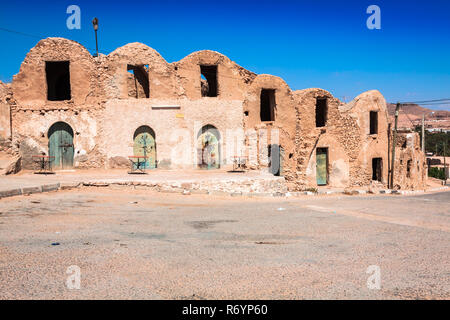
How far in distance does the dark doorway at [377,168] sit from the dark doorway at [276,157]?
7.95 m

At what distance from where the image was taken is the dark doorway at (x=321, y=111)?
2203 centimetres

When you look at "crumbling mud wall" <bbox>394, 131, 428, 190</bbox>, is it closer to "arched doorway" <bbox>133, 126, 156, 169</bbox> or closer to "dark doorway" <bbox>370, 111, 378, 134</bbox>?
"dark doorway" <bbox>370, 111, 378, 134</bbox>

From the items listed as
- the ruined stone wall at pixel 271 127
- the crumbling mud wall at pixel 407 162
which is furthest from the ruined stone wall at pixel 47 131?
the crumbling mud wall at pixel 407 162

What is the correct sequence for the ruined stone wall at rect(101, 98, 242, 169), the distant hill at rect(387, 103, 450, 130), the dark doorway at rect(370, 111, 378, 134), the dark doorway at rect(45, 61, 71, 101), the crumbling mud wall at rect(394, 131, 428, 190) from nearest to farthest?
the ruined stone wall at rect(101, 98, 242, 169)
the dark doorway at rect(45, 61, 71, 101)
the crumbling mud wall at rect(394, 131, 428, 190)
the dark doorway at rect(370, 111, 378, 134)
the distant hill at rect(387, 103, 450, 130)

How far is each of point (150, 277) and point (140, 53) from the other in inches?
636

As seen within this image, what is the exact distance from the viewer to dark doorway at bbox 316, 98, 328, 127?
2203cm

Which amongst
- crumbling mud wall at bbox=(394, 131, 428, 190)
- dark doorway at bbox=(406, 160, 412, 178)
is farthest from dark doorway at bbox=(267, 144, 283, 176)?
dark doorway at bbox=(406, 160, 412, 178)

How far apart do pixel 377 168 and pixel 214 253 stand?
2209cm

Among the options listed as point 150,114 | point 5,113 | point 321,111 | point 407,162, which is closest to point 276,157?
point 321,111

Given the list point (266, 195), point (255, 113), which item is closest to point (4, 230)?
point (266, 195)

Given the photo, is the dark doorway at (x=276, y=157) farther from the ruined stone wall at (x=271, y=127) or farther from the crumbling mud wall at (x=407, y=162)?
the crumbling mud wall at (x=407, y=162)

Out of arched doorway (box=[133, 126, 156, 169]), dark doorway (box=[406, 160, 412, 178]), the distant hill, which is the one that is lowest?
dark doorway (box=[406, 160, 412, 178])

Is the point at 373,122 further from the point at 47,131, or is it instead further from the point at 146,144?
the point at 47,131

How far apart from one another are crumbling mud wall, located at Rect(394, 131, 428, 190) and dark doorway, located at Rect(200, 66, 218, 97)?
546 inches
